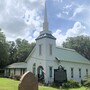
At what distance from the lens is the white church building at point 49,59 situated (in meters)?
37.6

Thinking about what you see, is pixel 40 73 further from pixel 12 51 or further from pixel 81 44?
pixel 12 51

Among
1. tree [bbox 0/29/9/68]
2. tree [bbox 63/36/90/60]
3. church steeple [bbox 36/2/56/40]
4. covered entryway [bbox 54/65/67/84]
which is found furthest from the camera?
tree [bbox 63/36/90/60]

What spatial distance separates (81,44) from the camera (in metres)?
69.7

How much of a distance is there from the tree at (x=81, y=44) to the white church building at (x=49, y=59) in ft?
79.5

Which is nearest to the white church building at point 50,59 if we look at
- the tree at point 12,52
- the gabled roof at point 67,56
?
the gabled roof at point 67,56

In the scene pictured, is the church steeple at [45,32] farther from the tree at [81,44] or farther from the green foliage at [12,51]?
the tree at [81,44]

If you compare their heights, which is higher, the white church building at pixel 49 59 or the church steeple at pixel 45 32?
the church steeple at pixel 45 32

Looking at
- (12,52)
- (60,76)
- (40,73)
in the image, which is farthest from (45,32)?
(12,52)

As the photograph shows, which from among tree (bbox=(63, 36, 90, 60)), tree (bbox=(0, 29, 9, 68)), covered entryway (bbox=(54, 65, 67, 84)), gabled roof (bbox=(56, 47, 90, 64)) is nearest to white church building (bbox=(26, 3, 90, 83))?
gabled roof (bbox=(56, 47, 90, 64))

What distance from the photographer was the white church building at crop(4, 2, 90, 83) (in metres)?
37.6

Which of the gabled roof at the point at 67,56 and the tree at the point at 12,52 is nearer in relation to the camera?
the gabled roof at the point at 67,56

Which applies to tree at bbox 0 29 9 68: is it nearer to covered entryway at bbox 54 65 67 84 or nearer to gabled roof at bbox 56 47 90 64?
gabled roof at bbox 56 47 90 64

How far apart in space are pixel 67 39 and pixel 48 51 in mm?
37407

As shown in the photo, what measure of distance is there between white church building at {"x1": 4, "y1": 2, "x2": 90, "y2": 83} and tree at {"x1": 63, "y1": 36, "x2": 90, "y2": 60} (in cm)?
2423
